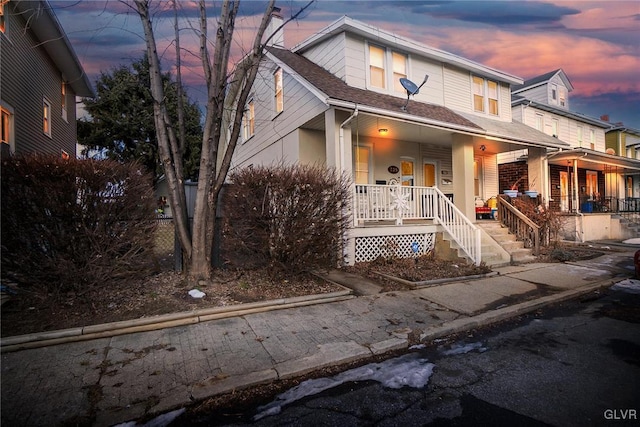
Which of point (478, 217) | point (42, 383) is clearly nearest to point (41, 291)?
point (42, 383)

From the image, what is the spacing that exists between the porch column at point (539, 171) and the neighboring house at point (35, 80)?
16297mm

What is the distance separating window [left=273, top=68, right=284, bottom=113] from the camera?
12133 mm

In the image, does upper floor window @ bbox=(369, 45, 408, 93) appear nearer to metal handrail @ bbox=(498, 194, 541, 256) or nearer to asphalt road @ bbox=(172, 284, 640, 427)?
metal handrail @ bbox=(498, 194, 541, 256)

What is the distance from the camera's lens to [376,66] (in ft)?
37.3

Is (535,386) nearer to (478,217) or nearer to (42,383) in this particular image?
(42,383)

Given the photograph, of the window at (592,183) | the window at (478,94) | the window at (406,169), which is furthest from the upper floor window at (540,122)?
the window at (406,169)

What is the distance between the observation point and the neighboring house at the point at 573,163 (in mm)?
14969

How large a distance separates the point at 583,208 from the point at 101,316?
21.6 metres

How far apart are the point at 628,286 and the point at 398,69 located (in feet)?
29.8

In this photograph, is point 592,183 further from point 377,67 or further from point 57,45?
point 57,45

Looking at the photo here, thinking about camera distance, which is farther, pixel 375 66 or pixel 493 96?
pixel 493 96

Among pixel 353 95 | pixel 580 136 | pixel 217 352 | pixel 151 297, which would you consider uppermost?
pixel 580 136

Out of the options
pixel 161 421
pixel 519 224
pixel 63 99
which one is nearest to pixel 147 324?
pixel 161 421

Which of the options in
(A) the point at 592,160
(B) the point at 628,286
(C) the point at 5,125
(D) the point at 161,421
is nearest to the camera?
(D) the point at 161,421
